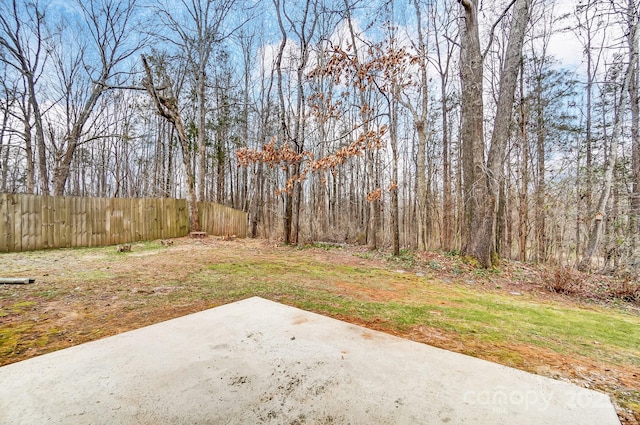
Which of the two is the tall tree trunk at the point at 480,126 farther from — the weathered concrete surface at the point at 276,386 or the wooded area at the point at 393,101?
the weathered concrete surface at the point at 276,386

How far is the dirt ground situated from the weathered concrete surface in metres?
0.49

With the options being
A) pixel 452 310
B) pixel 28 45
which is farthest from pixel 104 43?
pixel 452 310

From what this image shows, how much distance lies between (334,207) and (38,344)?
41.8ft

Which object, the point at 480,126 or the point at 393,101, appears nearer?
the point at 480,126

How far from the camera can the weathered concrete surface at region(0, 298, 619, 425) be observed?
814 millimetres

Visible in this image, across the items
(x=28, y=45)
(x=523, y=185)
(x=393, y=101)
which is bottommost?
(x=523, y=185)

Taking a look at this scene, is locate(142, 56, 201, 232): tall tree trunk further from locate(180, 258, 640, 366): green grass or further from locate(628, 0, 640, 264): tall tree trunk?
locate(628, 0, 640, 264): tall tree trunk

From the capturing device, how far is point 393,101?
22.4 feet

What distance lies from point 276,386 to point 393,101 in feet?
23.6

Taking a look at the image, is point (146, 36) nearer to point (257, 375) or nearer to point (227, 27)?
point (227, 27)

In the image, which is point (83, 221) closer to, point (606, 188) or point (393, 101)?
point (393, 101)

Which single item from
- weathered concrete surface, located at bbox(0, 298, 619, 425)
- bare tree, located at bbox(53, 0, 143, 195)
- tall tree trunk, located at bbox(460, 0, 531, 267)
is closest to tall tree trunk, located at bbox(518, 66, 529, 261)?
tall tree trunk, located at bbox(460, 0, 531, 267)

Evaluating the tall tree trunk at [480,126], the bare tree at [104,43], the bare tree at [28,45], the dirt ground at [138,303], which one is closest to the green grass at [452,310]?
the dirt ground at [138,303]

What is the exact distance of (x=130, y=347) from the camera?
1.26 m
